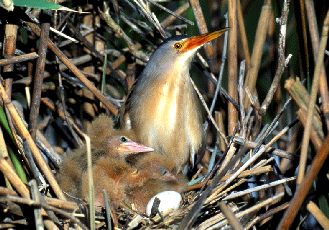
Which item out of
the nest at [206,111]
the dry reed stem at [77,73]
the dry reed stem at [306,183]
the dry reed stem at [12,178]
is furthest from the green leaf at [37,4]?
the dry reed stem at [306,183]

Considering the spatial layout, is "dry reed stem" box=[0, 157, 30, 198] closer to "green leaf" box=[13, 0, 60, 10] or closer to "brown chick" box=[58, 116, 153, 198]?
"brown chick" box=[58, 116, 153, 198]

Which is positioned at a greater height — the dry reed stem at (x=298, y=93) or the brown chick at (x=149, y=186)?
the dry reed stem at (x=298, y=93)

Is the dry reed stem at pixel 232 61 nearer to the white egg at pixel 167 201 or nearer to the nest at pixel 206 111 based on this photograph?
the nest at pixel 206 111

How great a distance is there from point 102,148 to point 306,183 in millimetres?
1060

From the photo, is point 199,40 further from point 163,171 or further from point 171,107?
point 163,171

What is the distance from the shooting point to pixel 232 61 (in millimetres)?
2096

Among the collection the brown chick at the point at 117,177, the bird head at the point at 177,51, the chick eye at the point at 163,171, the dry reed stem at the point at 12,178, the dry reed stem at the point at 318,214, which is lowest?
the dry reed stem at the point at 318,214

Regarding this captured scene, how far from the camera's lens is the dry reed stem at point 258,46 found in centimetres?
205

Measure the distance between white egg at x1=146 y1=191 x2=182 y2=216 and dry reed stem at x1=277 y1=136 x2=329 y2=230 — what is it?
420mm

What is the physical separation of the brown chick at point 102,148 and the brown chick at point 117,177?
12 cm

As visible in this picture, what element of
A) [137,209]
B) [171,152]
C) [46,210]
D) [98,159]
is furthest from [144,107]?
[46,210]

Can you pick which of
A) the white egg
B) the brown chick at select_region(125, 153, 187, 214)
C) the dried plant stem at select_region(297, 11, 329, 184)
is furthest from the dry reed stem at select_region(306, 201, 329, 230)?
the brown chick at select_region(125, 153, 187, 214)

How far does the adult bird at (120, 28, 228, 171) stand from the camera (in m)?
2.09

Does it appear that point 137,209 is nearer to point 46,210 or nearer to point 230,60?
point 46,210
